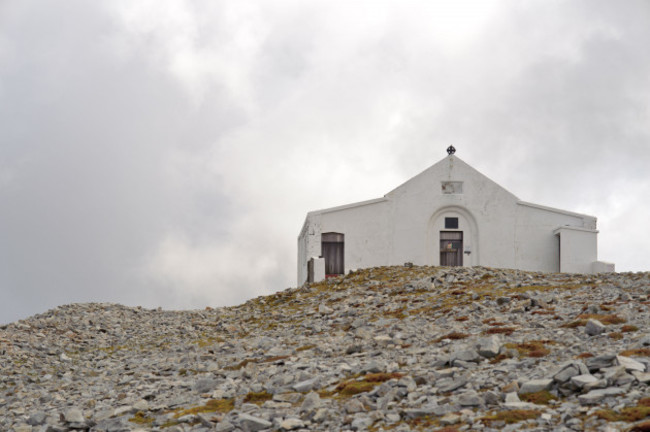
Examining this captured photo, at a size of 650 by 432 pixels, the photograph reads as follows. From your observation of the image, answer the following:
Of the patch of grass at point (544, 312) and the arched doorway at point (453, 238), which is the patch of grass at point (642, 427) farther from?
the arched doorway at point (453, 238)

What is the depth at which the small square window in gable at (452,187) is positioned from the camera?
43.6 meters

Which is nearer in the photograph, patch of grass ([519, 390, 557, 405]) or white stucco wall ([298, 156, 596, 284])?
patch of grass ([519, 390, 557, 405])

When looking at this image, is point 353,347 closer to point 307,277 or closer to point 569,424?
point 569,424

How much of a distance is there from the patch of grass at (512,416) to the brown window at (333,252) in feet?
101

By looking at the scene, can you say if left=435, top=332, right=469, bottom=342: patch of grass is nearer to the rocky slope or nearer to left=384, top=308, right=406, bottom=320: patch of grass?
the rocky slope

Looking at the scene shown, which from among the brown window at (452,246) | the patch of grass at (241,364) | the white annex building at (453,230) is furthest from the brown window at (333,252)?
the patch of grass at (241,364)

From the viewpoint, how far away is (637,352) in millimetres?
13695

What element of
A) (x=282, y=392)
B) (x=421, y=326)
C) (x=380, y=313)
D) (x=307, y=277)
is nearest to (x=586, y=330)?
(x=421, y=326)

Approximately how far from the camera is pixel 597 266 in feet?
139

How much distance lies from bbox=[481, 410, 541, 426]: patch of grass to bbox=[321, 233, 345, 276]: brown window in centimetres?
3070

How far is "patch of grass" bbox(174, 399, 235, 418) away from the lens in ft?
50.2

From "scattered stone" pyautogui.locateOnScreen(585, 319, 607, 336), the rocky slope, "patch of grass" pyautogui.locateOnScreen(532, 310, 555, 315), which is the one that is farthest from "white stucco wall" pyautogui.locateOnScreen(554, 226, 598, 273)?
"scattered stone" pyautogui.locateOnScreen(585, 319, 607, 336)

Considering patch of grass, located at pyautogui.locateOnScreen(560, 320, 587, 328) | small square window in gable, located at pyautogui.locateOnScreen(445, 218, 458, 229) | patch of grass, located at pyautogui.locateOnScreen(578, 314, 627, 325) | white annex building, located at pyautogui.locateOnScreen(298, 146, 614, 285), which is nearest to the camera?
patch of grass, located at pyautogui.locateOnScreen(578, 314, 627, 325)

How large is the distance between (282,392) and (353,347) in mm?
3862
